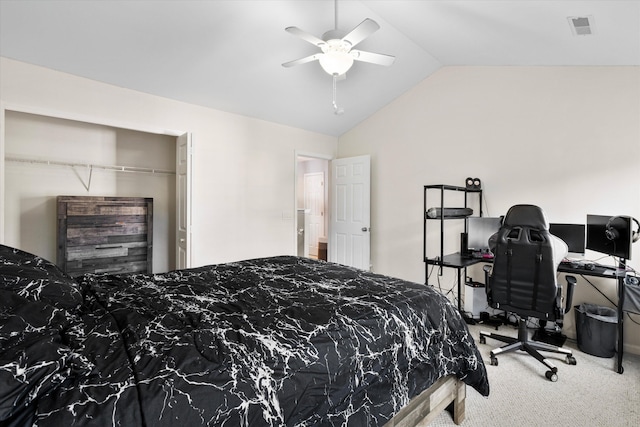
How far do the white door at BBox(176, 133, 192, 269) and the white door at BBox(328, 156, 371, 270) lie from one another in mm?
2431

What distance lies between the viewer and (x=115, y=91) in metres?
3.19

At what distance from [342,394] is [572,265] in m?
2.73

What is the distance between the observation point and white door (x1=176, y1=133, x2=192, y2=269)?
3.51 metres

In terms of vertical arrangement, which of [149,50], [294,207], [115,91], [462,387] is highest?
[149,50]

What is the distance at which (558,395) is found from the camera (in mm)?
2264

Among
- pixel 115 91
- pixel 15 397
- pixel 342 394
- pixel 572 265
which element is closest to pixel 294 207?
pixel 115 91

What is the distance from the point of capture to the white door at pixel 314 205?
7.63 m

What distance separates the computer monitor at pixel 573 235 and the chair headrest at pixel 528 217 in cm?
91

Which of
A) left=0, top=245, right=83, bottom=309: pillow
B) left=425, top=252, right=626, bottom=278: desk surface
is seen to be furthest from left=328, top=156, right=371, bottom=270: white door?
left=0, top=245, right=83, bottom=309: pillow

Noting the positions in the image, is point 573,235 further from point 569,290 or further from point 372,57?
point 372,57

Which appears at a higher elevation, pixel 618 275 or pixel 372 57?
pixel 372 57

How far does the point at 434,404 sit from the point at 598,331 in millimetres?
2078

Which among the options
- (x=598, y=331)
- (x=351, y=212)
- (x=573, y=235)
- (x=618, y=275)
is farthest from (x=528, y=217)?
(x=351, y=212)

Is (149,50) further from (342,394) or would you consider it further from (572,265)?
(572,265)
